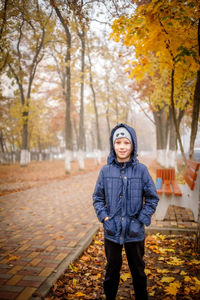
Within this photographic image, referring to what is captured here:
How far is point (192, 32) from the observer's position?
11.9 ft

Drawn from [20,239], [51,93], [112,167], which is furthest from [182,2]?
[51,93]

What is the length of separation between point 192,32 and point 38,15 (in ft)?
11.6

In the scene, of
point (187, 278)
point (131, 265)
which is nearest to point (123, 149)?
point (131, 265)

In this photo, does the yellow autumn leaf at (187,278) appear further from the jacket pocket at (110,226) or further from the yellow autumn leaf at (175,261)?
the jacket pocket at (110,226)

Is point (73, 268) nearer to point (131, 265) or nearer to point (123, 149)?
point (131, 265)

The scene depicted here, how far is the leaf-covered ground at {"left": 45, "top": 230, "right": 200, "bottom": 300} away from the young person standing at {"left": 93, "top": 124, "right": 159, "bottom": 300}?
0.42 metres

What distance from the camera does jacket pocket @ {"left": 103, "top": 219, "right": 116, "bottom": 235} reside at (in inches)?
73.0

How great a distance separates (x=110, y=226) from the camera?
187 cm

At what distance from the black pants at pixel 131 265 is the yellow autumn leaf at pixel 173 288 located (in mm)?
422

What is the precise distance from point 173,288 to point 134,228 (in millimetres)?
1064

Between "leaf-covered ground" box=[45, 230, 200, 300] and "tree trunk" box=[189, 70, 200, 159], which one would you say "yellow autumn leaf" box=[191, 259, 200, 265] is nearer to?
"leaf-covered ground" box=[45, 230, 200, 300]

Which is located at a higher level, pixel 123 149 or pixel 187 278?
pixel 123 149

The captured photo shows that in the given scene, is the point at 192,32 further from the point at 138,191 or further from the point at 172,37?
the point at 138,191

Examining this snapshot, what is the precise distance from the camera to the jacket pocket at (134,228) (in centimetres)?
182
